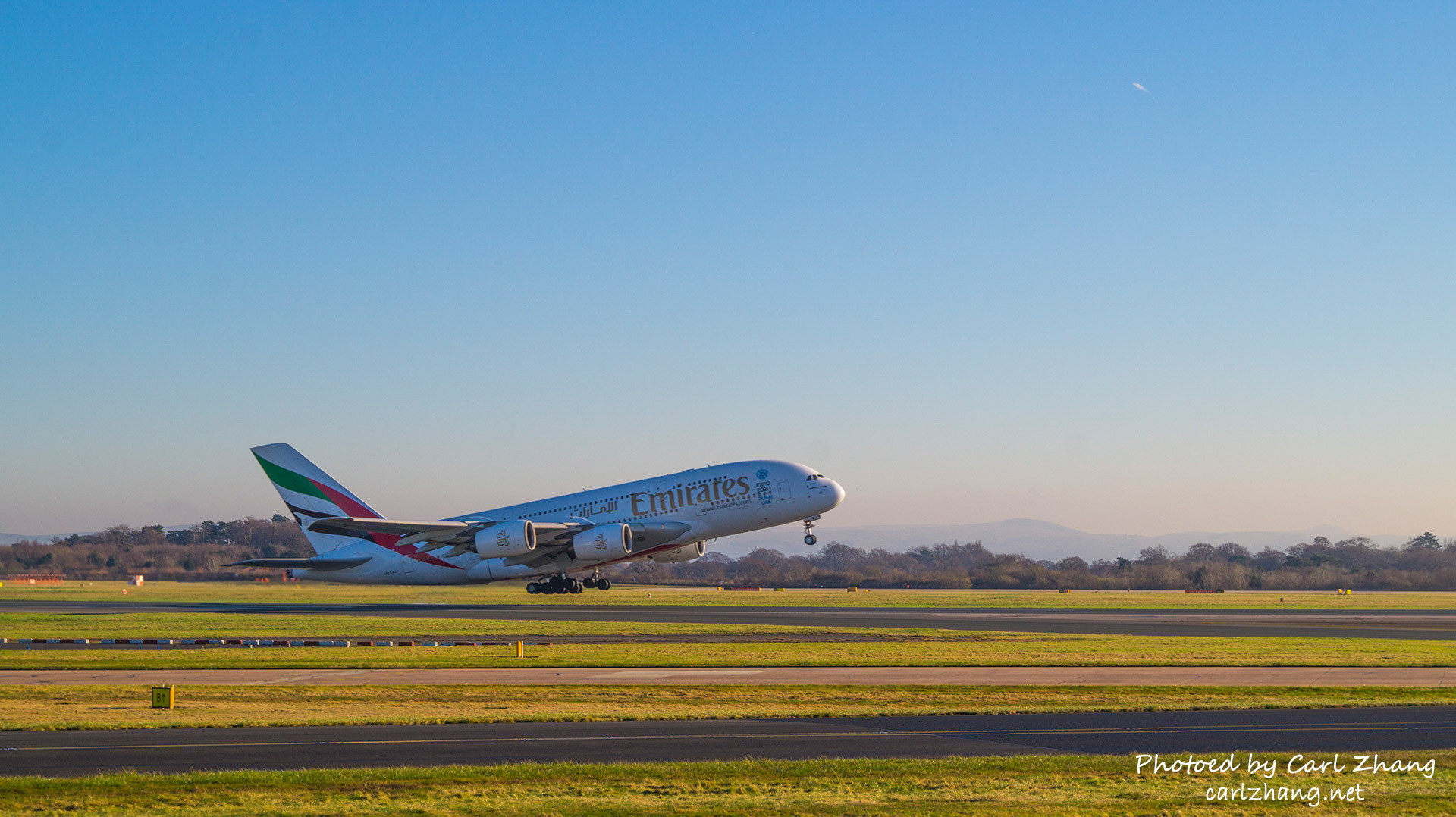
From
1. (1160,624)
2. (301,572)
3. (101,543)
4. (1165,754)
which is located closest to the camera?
(1165,754)

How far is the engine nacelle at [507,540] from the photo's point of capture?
54.0m

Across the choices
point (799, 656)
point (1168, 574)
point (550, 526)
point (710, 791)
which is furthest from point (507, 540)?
point (1168, 574)

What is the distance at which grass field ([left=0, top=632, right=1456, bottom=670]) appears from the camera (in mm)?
32500

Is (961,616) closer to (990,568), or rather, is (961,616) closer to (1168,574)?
(1168,574)

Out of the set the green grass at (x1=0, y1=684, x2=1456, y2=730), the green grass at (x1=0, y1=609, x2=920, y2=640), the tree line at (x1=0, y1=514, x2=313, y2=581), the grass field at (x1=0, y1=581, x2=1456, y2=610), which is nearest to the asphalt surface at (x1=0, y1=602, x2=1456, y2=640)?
the green grass at (x1=0, y1=609, x2=920, y2=640)

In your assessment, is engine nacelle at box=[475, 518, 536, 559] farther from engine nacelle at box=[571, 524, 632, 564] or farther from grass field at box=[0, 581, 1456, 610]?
grass field at box=[0, 581, 1456, 610]

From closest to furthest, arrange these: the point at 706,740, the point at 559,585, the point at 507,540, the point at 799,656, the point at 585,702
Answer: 1. the point at 706,740
2. the point at 585,702
3. the point at 799,656
4. the point at 507,540
5. the point at 559,585

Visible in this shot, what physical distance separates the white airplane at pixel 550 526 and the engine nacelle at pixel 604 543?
0.05 m

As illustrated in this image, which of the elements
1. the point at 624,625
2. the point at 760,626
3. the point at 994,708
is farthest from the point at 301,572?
the point at 994,708

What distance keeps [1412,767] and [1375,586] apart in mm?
115651

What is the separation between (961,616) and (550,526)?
21.2 m

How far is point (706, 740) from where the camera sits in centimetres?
1886

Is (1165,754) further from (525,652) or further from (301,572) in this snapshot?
(301,572)

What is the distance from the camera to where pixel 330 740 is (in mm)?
18828
